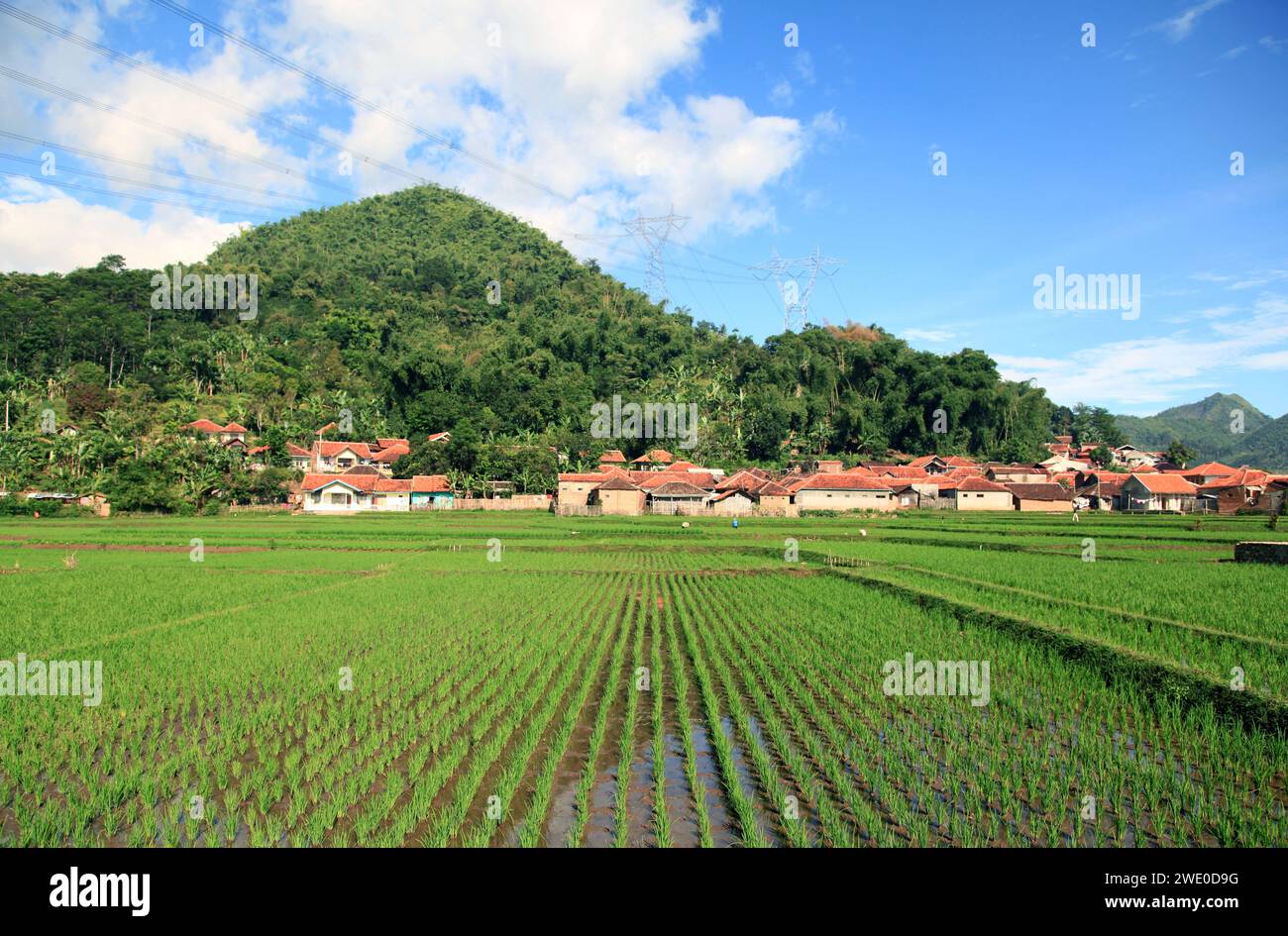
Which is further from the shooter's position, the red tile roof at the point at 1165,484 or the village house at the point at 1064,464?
the village house at the point at 1064,464

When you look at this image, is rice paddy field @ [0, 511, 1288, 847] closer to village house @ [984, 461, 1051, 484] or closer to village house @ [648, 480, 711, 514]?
village house @ [648, 480, 711, 514]

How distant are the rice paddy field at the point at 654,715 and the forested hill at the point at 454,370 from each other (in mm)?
52114

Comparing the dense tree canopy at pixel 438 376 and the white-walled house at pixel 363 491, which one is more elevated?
the dense tree canopy at pixel 438 376

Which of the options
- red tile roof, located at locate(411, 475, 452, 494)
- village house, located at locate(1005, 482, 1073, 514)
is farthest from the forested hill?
village house, located at locate(1005, 482, 1073, 514)

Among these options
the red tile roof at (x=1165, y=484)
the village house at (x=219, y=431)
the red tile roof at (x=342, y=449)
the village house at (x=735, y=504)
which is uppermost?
the village house at (x=219, y=431)

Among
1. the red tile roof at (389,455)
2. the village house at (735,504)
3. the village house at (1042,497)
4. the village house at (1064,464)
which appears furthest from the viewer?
the village house at (1064,464)

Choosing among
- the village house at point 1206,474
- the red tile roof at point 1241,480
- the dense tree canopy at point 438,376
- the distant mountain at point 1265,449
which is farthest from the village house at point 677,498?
the distant mountain at point 1265,449

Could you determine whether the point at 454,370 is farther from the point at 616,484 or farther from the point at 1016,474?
the point at 1016,474

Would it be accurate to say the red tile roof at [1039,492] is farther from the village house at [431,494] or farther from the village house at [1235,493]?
the village house at [431,494]

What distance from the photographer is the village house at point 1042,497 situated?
53688 millimetres

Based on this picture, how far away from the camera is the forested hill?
243 ft

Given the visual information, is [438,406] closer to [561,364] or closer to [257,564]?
[561,364]
